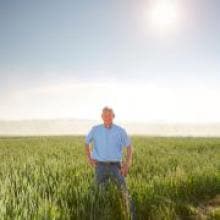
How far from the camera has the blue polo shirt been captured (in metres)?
7.86

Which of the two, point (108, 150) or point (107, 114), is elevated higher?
point (107, 114)

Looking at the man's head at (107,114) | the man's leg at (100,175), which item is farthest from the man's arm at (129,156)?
the man's head at (107,114)

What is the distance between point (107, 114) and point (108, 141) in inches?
19.9

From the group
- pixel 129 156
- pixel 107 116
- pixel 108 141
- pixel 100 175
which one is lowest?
pixel 100 175

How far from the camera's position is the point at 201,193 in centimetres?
1092

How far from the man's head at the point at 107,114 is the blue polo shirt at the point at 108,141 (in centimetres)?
17

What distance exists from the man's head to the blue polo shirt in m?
0.17

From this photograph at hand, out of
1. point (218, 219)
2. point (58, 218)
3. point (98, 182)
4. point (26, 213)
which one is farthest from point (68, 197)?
point (218, 219)

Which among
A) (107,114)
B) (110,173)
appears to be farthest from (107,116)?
(110,173)

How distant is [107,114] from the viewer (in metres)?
7.73

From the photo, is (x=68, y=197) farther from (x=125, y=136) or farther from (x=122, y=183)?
(x=125, y=136)

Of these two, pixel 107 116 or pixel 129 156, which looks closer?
pixel 107 116

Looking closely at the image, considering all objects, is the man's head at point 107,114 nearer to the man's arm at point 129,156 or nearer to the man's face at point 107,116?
the man's face at point 107,116

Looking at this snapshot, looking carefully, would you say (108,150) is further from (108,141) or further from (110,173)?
(110,173)
